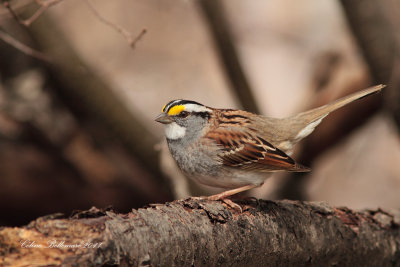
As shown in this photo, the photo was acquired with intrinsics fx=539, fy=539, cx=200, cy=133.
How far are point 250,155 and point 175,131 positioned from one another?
657 mm

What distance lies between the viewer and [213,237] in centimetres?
302

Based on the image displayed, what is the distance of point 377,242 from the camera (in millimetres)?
3990

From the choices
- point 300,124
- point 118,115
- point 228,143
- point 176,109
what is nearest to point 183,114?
point 176,109

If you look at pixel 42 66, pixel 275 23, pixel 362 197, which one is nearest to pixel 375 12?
pixel 42 66

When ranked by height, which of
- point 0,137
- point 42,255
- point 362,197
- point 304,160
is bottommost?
point 362,197

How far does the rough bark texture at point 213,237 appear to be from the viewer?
2445mm

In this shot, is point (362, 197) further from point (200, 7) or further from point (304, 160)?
point (200, 7)

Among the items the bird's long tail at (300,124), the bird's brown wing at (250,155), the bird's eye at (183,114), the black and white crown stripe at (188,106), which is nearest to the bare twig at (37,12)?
the black and white crown stripe at (188,106)

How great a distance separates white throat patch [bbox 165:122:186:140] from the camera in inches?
175

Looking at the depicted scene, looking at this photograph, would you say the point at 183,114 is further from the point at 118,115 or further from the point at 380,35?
the point at 380,35

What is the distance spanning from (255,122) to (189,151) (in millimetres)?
694

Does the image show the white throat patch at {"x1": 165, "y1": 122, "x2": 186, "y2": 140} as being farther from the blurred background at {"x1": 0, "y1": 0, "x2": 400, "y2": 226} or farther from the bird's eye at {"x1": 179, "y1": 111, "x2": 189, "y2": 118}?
the blurred background at {"x1": 0, "y1": 0, "x2": 400, "y2": 226}

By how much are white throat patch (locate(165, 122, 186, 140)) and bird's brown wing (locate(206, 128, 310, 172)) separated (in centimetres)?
22

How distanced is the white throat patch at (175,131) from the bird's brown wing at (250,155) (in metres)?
0.22
